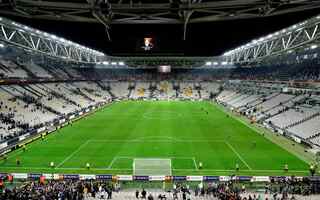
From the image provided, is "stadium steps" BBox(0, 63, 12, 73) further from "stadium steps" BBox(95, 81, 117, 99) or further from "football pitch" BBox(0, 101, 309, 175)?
"stadium steps" BBox(95, 81, 117, 99)

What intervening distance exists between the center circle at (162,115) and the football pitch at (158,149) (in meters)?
6.26

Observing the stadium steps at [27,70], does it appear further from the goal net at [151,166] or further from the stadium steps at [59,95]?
the goal net at [151,166]

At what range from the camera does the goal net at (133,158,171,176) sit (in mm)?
29688

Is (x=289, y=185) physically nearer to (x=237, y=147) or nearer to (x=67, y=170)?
(x=237, y=147)

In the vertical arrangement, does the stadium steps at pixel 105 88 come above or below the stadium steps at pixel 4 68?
above

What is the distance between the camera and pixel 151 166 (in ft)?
102

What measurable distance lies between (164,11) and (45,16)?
15.1ft

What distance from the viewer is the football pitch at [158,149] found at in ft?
103

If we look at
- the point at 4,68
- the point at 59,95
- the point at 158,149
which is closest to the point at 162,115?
the point at 59,95

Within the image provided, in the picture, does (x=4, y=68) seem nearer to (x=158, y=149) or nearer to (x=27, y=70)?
(x=27, y=70)

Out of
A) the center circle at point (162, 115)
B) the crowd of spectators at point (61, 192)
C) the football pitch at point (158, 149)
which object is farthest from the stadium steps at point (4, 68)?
the crowd of spectators at point (61, 192)

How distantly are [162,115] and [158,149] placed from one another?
96.2 feet

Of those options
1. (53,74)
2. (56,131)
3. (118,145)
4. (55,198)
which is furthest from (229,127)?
(53,74)

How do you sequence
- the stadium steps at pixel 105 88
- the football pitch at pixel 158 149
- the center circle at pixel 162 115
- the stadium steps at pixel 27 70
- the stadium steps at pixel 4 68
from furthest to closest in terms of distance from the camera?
the stadium steps at pixel 105 88
the stadium steps at pixel 27 70
the center circle at pixel 162 115
the stadium steps at pixel 4 68
the football pitch at pixel 158 149
